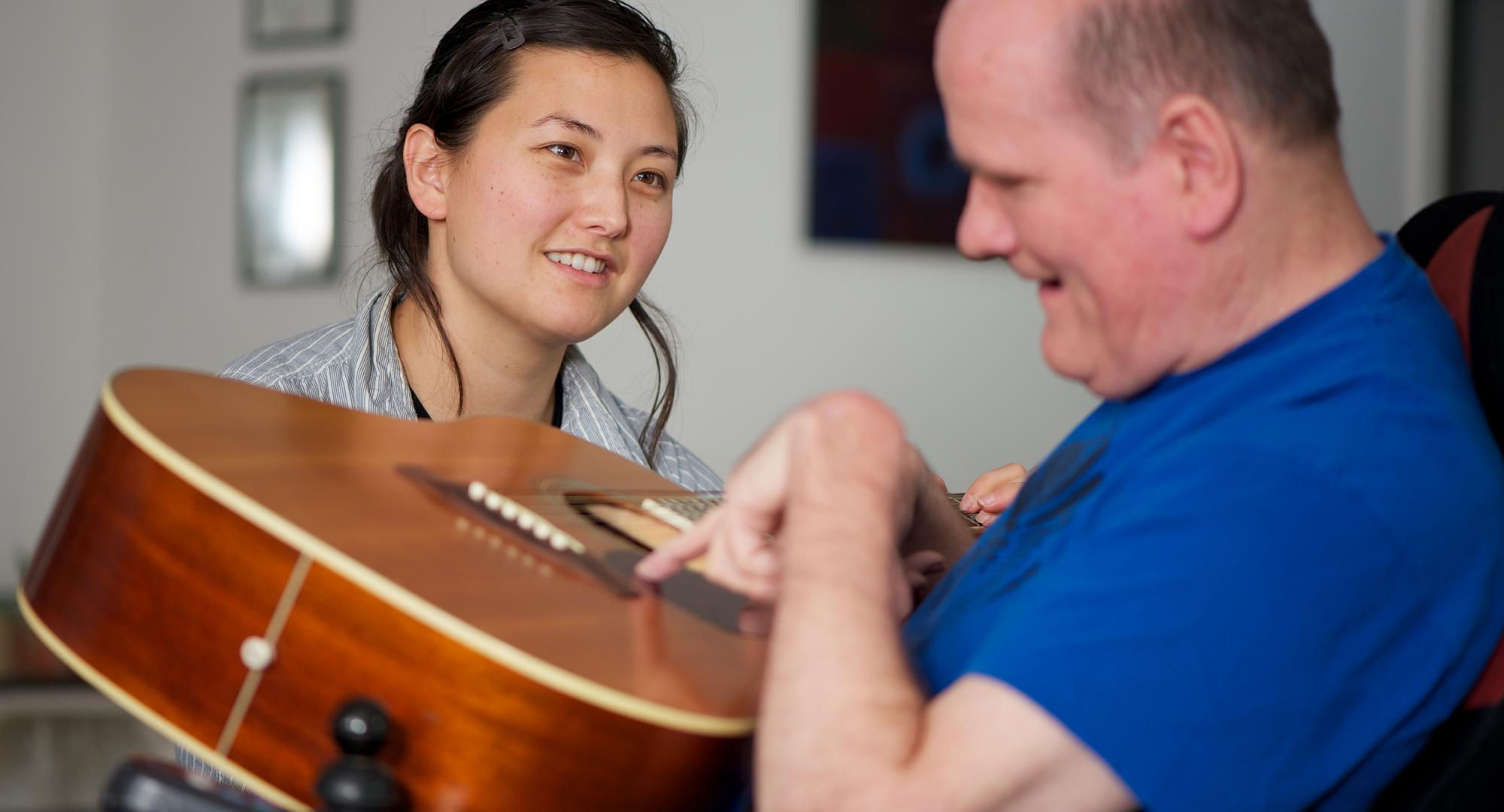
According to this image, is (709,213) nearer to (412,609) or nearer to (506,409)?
(506,409)

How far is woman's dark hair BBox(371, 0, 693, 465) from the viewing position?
1.90 meters

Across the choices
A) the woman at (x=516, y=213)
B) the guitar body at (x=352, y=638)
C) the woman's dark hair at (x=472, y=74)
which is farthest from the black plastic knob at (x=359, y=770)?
the woman's dark hair at (x=472, y=74)

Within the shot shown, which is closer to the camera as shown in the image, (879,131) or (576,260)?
(576,260)

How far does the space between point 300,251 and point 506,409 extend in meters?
2.46

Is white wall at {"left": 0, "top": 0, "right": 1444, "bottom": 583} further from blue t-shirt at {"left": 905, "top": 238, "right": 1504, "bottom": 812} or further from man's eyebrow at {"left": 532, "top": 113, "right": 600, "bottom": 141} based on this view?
blue t-shirt at {"left": 905, "top": 238, "right": 1504, "bottom": 812}

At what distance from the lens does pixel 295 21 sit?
162 inches

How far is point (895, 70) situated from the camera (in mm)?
3820

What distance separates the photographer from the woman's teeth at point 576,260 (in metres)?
1.86

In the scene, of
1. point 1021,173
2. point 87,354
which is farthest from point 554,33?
point 87,354

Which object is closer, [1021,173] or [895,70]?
[1021,173]

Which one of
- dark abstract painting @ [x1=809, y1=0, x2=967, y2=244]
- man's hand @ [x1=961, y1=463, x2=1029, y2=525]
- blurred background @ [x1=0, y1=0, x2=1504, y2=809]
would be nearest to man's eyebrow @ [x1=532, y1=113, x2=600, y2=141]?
man's hand @ [x1=961, y1=463, x2=1029, y2=525]

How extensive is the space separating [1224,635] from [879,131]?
3157 mm

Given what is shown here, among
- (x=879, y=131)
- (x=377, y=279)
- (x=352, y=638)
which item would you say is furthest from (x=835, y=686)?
(x=879, y=131)

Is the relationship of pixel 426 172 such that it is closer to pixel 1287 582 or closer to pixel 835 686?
pixel 835 686
